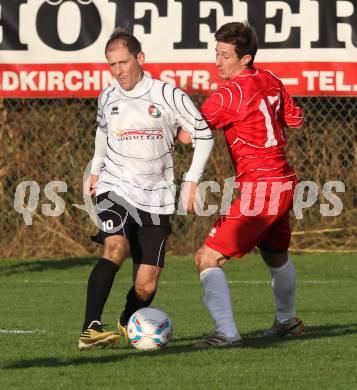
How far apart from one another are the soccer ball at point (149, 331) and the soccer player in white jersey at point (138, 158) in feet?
1.06

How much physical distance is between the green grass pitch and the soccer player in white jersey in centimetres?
62

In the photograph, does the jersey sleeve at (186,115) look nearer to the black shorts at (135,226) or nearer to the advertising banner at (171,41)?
the black shorts at (135,226)

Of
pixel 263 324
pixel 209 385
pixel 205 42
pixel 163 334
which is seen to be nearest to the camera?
pixel 209 385

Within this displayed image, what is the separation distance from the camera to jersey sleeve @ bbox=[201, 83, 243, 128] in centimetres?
738

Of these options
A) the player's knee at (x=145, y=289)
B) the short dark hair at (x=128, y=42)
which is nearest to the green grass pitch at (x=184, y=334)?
the player's knee at (x=145, y=289)

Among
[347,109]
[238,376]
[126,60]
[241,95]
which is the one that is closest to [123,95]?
[126,60]

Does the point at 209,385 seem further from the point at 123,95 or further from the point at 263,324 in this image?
the point at 263,324

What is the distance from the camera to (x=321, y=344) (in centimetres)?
749

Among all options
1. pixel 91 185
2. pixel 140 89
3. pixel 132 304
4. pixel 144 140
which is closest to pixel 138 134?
pixel 144 140

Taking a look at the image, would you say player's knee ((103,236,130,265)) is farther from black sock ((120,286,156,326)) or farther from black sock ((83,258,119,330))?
black sock ((120,286,156,326))

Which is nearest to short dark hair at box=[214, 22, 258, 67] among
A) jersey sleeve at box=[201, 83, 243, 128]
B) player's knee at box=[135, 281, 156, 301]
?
jersey sleeve at box=[201, 83, 243, 128]

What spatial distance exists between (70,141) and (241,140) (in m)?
6.94

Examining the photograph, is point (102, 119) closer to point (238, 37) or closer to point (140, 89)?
point (140, 89)

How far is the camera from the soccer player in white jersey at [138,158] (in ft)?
24.4
